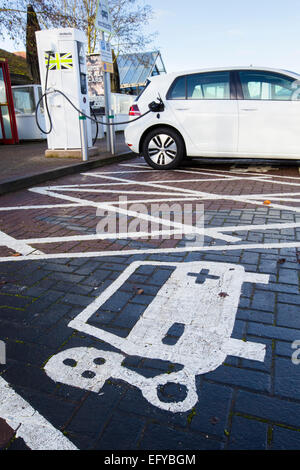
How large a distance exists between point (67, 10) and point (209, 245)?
24.5 meters

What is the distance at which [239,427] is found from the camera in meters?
1.65

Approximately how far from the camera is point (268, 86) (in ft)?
22.4

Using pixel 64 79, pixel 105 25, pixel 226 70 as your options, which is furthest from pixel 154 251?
pixel 105 25

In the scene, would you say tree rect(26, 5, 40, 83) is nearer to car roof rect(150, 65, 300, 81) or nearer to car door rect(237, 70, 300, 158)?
car roof rect(150, 65, 300, 81)

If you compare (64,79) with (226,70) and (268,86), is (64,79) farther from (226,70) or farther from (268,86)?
(268,86)

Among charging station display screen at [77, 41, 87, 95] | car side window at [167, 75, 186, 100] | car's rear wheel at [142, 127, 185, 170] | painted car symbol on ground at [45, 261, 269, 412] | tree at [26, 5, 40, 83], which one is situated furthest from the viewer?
tree at [26, 5, 40, 83]

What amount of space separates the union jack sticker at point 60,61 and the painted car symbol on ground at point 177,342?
744 cm

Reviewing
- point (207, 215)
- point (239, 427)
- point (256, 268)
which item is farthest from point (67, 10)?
point (239, 427)

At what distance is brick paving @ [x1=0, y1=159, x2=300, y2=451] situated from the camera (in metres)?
1.64

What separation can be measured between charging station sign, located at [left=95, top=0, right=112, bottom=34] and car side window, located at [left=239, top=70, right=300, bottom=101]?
13.8ft

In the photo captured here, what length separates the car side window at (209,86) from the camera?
7.07 meters

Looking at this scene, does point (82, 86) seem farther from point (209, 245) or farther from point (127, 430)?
point (127, 430)

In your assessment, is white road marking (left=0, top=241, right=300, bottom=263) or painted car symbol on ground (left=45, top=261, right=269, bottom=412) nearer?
painted car symbol on ground (left=45, top=261, right=269, bottom=412)

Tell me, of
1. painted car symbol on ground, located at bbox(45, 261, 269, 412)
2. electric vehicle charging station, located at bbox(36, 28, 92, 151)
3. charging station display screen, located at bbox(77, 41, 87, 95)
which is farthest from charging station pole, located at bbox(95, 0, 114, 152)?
painted car symbol on ground, located at bbox(45, 261, 269, 412)
